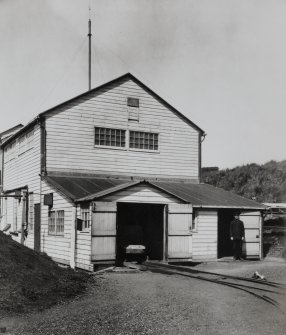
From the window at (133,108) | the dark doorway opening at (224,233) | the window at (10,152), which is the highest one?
the window at (133,108)

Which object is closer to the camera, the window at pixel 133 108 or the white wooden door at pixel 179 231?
the white wooden door at pixel 179 231

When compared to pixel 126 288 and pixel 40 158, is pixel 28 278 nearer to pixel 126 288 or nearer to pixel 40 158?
pixel 126 288

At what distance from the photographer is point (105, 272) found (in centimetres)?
1602

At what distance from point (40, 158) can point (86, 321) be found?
13.8 m

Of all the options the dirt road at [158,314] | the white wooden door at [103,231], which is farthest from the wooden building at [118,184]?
the dirt road at [158,314]

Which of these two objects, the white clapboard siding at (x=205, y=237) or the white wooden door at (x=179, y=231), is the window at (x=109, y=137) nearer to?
the white clapboard siding at (x=205, y=237)

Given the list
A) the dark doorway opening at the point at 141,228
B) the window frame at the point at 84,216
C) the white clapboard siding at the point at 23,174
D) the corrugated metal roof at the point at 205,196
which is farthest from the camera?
the white clapboard siding at the point at 23,174

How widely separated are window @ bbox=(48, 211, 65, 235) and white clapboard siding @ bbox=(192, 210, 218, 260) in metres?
5.49

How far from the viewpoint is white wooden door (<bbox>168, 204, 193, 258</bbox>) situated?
18391 mm

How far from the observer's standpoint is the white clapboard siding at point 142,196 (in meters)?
17.3

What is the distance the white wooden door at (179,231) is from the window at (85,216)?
3.26 meters

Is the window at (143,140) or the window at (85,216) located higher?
the window at (143,140)

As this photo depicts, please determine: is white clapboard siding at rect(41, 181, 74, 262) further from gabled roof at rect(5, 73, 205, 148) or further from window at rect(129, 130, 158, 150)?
window at rect(129, 130, 158, 150)

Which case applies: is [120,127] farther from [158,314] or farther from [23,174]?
[158,314]
